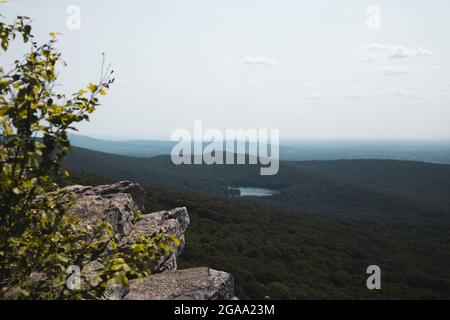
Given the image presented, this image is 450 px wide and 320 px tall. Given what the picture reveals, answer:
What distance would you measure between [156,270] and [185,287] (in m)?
2.67

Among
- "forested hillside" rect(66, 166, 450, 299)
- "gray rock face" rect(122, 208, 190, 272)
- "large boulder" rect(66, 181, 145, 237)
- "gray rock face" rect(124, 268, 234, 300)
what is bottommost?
"forested hillside" rect(66, 166, 450, 299)

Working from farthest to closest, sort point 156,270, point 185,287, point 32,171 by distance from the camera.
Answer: point 156,270 → point 185,287 → point 32,171

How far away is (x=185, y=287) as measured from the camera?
35.5 ft

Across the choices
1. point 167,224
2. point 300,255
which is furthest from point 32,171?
point 300,255

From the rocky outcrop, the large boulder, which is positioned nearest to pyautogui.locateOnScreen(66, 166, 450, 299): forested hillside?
the rocky outcrop

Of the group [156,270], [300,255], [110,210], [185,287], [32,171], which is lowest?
[300,255]

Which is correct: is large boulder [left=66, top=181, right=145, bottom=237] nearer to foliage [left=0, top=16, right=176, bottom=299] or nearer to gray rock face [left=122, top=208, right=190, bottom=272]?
gray rock face [left=122, top=208, right=190, bottom=272]

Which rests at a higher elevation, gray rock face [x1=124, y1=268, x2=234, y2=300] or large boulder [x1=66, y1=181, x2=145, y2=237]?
large boulder [x1=66, y1=181, x2=145, y2=237]

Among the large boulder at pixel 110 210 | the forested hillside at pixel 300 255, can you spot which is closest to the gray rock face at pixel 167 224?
the large boulder at pixel 110 210

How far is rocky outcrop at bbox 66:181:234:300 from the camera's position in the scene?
1049 centimetres

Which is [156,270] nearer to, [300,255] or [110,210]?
[110,210]

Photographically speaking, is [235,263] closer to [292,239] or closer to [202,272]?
[292,239]

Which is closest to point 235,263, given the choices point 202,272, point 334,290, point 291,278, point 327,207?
point 291,278
